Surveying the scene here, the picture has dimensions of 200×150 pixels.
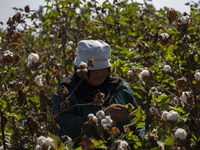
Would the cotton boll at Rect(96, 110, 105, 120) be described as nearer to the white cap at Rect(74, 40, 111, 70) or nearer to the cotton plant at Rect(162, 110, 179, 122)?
the cotton plant at Rect(162, 110, 179, 122)

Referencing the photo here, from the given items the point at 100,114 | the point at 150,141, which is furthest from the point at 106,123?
the point at 150,141

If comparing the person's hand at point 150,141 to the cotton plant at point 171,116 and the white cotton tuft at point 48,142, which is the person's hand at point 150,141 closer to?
the cotton plant at point 171,116

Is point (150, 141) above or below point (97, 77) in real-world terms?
below

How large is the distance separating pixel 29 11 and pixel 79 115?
1.20 m

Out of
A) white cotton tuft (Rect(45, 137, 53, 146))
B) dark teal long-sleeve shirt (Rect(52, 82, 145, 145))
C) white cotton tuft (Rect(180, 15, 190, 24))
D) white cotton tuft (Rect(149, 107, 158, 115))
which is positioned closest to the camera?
white cotton tuft (Rect(45, 137, 53, 146))

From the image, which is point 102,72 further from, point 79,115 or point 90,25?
point 90,25

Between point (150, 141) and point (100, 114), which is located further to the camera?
point (100, 114)

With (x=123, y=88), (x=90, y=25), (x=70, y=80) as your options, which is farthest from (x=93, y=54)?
(x=90, y=25)

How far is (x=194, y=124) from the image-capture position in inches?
72.3

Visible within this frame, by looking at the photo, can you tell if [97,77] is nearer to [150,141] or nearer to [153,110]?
[153,110]

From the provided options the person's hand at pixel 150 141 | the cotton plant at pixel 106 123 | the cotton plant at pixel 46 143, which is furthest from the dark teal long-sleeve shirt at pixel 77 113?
the cotton plant at pixel 46 143

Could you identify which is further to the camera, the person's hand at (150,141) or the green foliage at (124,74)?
the green foliage at (124,74)

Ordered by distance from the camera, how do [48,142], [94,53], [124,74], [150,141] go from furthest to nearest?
[124,74] → [94,53] → [150,141] → [48,142]

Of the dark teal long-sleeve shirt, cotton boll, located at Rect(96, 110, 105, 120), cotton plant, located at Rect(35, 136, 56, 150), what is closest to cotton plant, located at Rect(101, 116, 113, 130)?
cotton boll, located at Rect(96, 110, 105, 120)
